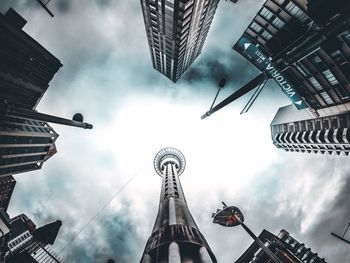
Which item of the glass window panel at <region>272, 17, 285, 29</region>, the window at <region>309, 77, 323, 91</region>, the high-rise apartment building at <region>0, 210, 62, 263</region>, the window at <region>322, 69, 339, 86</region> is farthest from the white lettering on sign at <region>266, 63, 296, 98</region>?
the high-rise apartment building at <region>0, 210, 62, 263</region>

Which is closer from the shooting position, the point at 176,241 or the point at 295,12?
the point at 295,12

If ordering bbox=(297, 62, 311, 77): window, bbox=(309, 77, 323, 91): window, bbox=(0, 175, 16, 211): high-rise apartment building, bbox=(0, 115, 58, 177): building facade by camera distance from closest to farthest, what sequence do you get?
bbox=(297, 62, 311, 77): window → bbox=(309, 77, 323, 91): window → bbox=(0, 115, 58, 177): building facade → bbox=(0, 175, 16, 211): high-rise apartment building

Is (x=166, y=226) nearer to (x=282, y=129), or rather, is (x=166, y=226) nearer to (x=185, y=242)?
(x=185, y=242)

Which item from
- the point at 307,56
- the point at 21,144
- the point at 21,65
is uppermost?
the point at 307,56

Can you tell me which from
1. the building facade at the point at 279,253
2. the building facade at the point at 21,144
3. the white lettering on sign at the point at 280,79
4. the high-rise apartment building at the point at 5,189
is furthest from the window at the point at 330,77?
the high-rise apartment building at the point at 5,189

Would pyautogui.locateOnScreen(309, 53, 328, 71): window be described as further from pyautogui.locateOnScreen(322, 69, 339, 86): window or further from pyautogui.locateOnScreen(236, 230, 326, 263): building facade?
pyautogui.locateOnScreen(236, 230, 326, 263): building facade

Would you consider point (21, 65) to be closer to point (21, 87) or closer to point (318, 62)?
point (21, 87)

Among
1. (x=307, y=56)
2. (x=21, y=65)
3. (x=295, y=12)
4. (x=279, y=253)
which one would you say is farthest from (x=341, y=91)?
(x=21, y=65)

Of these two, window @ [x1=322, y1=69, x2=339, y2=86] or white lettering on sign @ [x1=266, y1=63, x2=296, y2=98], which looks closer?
white lettering on sign @ [x1=266, y1=63, x2=296, y2=98]
